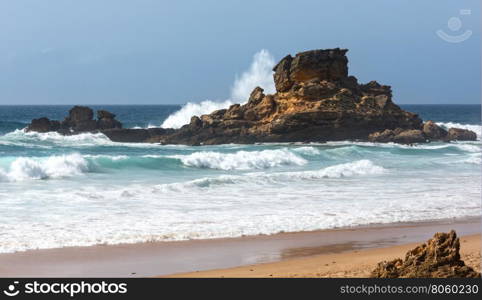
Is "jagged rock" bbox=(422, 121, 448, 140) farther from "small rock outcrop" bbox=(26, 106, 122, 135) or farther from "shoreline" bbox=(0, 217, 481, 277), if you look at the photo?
"shoreline" bbox=(0, 217, 481, 277)

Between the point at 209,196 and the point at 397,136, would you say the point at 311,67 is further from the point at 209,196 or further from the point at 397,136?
the point at 209,196

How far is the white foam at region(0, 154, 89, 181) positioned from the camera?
20.3 metres

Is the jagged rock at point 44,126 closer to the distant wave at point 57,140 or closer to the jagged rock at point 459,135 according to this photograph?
the distant wave at point 57,140

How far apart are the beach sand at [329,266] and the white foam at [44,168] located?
12.4 m

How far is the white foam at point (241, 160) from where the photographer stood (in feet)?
87.0

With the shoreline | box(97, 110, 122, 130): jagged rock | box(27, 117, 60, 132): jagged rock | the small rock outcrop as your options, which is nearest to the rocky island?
box(97, 110, 122, 130): jagged rock

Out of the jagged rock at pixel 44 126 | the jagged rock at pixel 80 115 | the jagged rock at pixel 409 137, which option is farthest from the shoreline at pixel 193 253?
the jagged rock at pixel 80 115

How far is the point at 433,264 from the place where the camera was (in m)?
Result: 7.09

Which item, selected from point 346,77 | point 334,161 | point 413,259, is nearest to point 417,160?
point 334,161

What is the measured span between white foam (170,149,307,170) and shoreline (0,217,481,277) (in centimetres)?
1423

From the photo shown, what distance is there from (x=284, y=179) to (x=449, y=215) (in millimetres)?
7246

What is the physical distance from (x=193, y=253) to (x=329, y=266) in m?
2.17

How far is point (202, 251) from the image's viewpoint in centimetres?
1043

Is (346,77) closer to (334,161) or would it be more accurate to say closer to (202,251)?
(334,161)
